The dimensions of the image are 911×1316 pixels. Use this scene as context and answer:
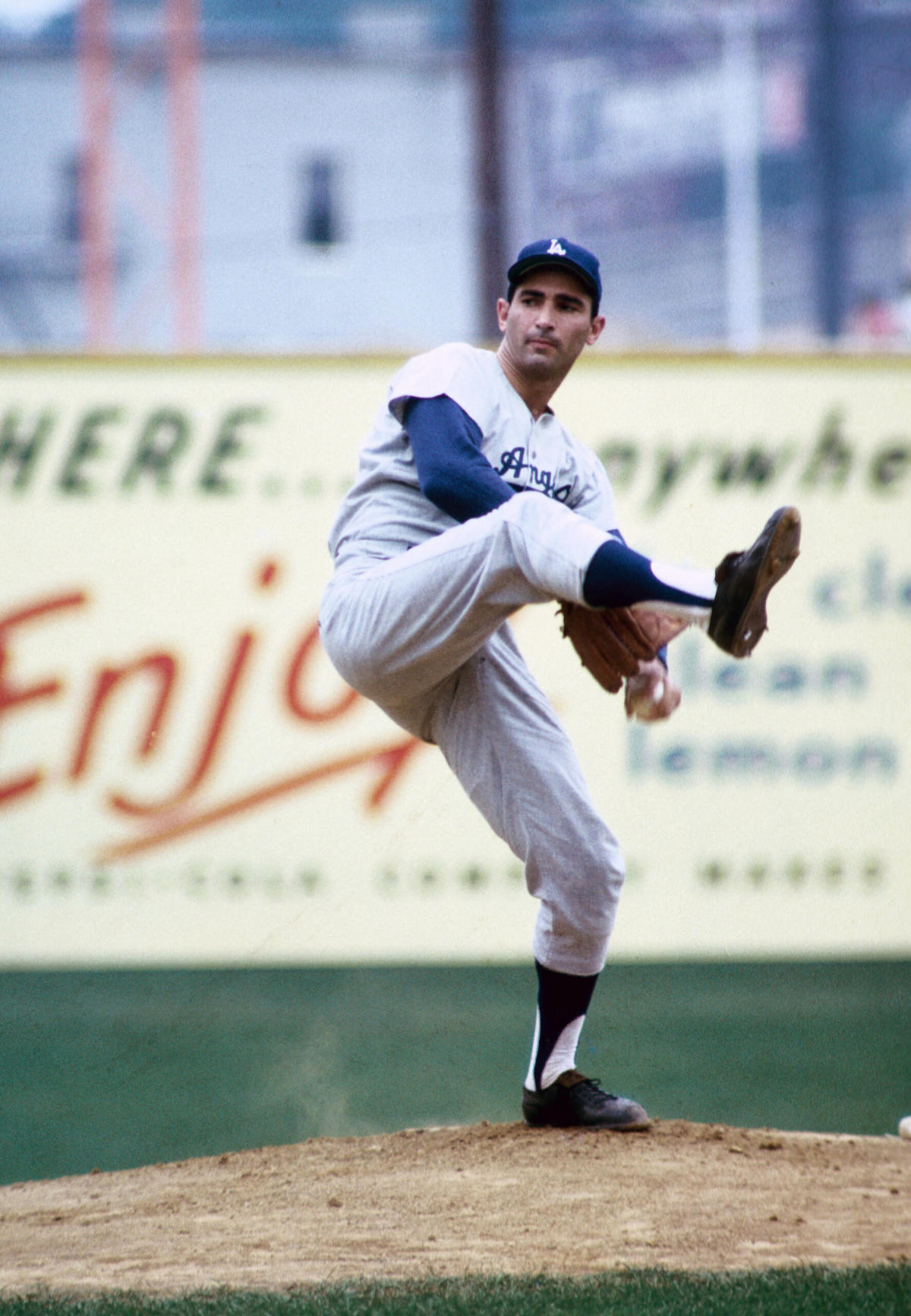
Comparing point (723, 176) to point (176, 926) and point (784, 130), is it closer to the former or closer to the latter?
point (784, 130)

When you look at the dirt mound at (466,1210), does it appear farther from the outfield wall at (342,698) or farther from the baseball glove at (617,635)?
the outfield wall at (342,698)

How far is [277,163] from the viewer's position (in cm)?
928

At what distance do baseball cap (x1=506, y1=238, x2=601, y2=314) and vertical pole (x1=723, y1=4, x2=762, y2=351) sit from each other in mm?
4593

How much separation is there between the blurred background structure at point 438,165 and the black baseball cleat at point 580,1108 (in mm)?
4318

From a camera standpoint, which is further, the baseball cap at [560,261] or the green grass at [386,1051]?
the green grass at [386,1051]

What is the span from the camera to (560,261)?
3.51 m

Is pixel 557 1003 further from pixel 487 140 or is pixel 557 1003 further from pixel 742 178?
pixel 742 178

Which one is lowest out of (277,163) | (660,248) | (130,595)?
(130,595)

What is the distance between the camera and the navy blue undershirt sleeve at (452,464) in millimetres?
3193

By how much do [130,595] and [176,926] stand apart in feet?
3.80

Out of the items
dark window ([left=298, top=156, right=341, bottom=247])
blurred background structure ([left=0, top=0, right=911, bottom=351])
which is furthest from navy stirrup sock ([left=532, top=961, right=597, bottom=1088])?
dark window ([left=298, top=156, right=341, bottom=247])

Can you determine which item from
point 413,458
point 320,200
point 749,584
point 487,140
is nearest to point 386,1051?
point 413,458

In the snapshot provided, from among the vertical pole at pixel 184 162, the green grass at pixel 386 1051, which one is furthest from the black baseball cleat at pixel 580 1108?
the vertical pole at pixel 184 162

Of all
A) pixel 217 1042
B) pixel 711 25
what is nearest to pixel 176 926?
pixel 217 1042
